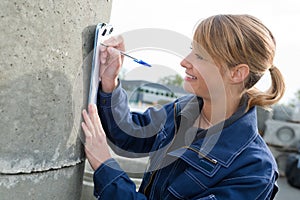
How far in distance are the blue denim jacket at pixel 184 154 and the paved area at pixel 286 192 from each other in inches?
166

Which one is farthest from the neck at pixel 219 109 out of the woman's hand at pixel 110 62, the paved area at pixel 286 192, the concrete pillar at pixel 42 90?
the paved area at pixel 286 192

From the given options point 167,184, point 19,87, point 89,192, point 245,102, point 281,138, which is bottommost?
point 281,138

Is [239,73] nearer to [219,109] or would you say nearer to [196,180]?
[219,109]

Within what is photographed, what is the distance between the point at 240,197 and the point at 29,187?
0.71m

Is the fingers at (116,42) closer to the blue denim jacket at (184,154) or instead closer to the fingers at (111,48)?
the fingers at (111,48)

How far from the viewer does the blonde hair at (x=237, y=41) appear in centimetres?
144

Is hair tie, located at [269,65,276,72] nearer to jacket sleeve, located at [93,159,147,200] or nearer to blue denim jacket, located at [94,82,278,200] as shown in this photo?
blue denim jacket, located at [94,82,278,200]

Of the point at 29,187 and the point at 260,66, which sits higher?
the point at 260,66


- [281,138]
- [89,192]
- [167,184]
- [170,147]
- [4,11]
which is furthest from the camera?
[281,138]

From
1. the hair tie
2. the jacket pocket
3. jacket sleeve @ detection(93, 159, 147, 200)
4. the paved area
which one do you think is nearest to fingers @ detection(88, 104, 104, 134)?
jacket sleeve @ detection(93, 159, 147, 200)

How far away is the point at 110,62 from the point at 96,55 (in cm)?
13

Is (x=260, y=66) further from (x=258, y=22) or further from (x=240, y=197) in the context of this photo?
(x=240, y=197)

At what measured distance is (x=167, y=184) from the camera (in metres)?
1.45

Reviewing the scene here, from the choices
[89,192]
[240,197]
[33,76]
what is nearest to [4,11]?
[33,76]
